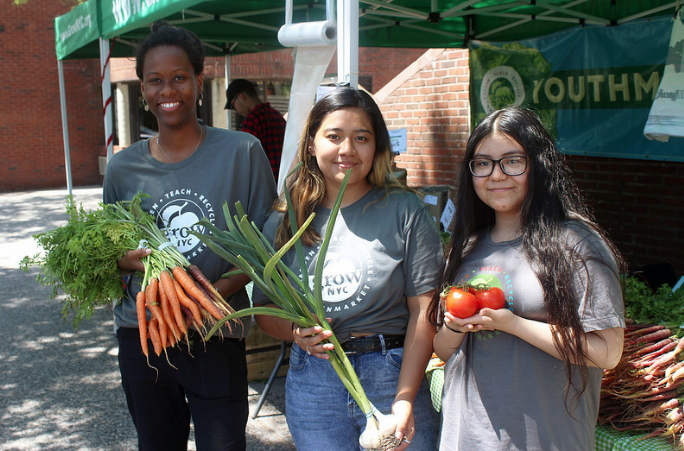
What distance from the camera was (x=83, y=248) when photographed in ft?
6.57

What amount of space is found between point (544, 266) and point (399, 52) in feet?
45.2

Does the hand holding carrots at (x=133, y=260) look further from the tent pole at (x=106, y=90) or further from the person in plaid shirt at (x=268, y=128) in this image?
the person in plaid shirt at (x=268, y=128)

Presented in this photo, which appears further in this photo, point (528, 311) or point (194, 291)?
point (194, 291)

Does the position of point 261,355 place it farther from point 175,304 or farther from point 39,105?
point 39,105

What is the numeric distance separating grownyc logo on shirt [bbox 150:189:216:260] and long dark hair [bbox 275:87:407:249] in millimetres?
289

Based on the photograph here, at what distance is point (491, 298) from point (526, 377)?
252 millimetres

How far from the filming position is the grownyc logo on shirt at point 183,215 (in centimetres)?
207

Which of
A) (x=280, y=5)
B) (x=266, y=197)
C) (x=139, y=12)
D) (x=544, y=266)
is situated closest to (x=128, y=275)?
(x=266, y=197)

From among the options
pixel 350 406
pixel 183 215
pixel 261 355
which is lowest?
pixel 261 355

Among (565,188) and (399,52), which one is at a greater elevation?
(399,52)

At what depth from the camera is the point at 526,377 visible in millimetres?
1569

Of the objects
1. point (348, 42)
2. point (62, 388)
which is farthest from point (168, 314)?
point (62, 388)

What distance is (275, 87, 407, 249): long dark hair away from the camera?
188 centimetres

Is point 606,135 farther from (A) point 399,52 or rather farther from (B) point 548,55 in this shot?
(A) point 399,52
